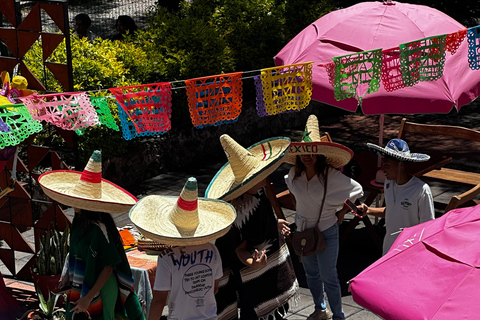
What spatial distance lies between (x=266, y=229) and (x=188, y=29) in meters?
6.34

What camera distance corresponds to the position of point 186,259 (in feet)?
15.0

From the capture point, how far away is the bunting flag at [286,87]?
6.68 m

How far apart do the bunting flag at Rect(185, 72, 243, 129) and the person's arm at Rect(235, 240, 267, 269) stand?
5.14 ft

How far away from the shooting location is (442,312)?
11.3ft

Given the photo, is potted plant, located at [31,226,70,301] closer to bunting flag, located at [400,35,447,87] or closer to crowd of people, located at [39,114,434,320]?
crowd of people, located at [39,114,434,320]

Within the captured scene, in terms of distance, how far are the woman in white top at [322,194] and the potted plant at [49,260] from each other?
2.13 metres

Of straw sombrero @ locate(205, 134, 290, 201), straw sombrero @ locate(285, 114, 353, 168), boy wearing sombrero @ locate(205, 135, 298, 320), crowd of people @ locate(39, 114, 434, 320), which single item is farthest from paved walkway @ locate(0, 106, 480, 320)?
straw sombrero @ locate(205, 134, 290, 201)

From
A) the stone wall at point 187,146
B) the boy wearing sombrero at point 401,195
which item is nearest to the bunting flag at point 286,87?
the boy wearing sombrero at point 401,195

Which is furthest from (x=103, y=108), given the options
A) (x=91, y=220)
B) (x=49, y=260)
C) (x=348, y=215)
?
(x=348, y=215)

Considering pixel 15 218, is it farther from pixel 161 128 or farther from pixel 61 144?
pixel 61 144

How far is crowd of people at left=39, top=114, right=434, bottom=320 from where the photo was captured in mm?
4582

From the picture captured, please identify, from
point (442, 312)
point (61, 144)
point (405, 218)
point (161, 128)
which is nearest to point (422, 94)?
point (405, 218)

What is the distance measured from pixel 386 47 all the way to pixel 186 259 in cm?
415

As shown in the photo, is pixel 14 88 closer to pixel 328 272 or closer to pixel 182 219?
pixel 182 219
